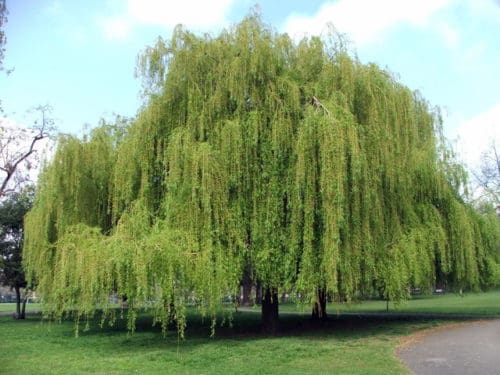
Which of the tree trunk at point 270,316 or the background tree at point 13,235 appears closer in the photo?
the tree trunk at point 270,316

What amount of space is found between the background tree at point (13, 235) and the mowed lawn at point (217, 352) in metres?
11.7

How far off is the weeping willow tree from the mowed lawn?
1.10 metres

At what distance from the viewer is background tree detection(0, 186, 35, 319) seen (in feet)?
100

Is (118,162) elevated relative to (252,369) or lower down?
elevated

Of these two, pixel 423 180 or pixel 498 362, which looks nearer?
pixel 498 362

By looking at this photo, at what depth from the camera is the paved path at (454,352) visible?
1023cm

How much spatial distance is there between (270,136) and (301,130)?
1128 mm

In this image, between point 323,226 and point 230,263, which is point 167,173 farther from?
point 323,226

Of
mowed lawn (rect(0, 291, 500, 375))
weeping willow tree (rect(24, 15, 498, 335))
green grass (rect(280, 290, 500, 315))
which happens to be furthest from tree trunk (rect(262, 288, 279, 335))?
green grass (rect(280, 290, 500, 315))

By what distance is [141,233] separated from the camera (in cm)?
1339

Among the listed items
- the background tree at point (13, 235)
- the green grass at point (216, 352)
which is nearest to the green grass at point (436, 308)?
the green grass at point (216, 352)

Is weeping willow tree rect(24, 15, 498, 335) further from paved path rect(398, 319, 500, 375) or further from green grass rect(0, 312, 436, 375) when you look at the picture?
paved path rect(398, 319, 500, 375)

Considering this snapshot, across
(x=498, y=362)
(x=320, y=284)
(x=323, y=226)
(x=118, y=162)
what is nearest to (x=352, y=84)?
(x=323, y=226)

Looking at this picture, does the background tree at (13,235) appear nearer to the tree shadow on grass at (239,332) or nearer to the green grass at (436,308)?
the tree shadow on grass at (239,332)
